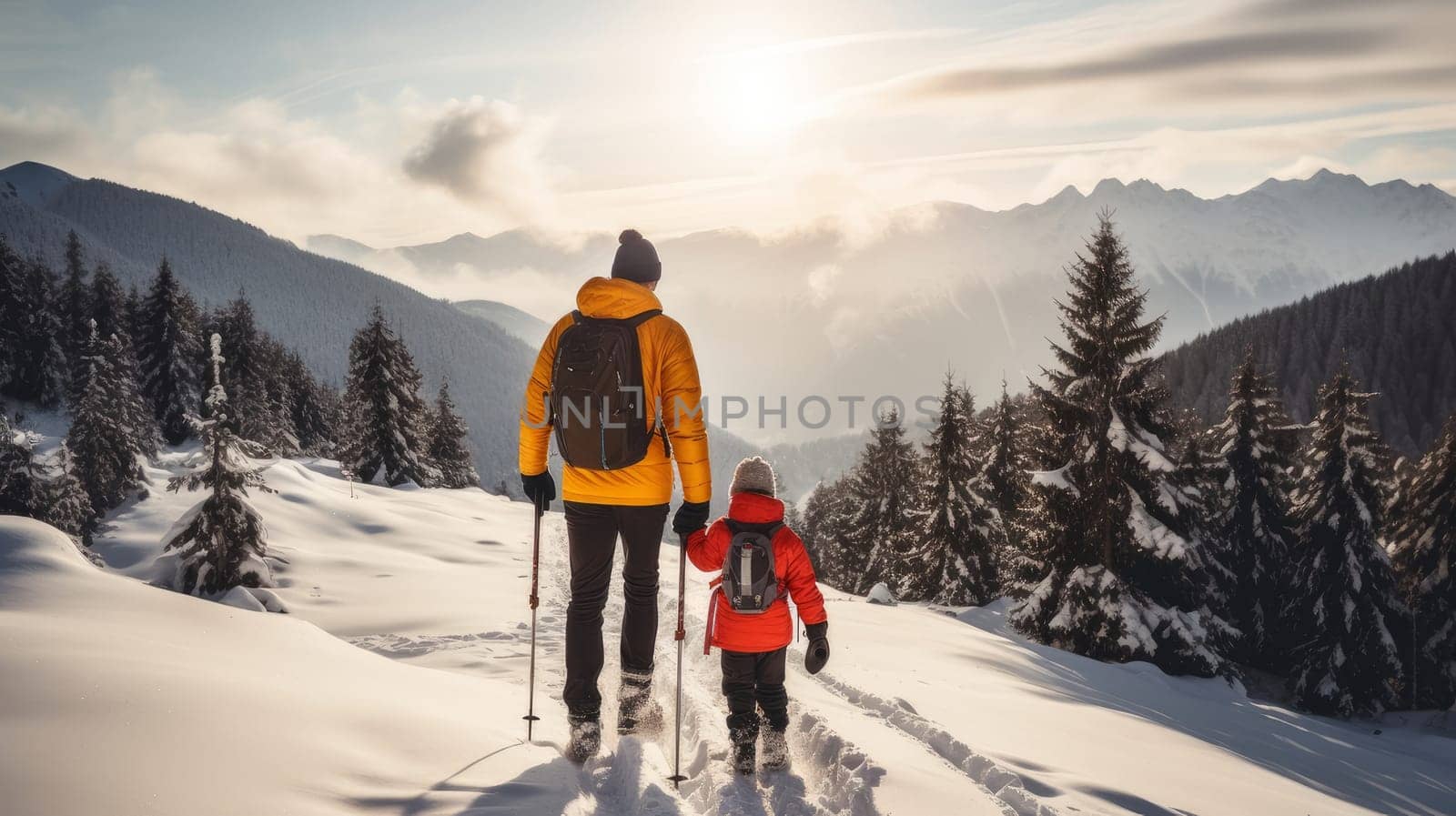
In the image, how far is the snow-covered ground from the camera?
9.19 ft

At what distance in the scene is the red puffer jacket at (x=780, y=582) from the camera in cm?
439

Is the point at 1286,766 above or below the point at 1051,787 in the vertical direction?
below

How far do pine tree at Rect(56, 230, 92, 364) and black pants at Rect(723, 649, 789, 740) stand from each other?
212ft

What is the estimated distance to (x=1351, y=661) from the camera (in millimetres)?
25094

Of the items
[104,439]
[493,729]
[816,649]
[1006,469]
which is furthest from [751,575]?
[104,439]

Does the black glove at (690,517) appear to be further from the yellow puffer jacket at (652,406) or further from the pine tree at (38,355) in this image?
the pine tree at (38,355)

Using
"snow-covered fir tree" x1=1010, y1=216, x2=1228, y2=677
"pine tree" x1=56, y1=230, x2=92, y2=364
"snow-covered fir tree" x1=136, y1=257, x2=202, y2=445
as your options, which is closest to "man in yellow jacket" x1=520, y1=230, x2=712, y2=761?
"snow-covered fir tree" x1=1010, y1=216, x2=1228, y2=677

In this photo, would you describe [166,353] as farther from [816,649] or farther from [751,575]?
[816,649]

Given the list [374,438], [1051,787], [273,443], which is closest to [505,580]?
[1051,787]

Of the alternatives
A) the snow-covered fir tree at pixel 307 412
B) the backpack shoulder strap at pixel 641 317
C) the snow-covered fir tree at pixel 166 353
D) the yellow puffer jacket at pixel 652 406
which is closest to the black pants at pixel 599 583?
the yellow puffer jacket at pixel 652 406

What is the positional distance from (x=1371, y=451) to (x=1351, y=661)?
24.5 ft

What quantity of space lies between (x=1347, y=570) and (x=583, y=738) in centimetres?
3079

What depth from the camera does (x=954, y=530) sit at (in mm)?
28047

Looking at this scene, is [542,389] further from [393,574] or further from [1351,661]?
[1351,661]
